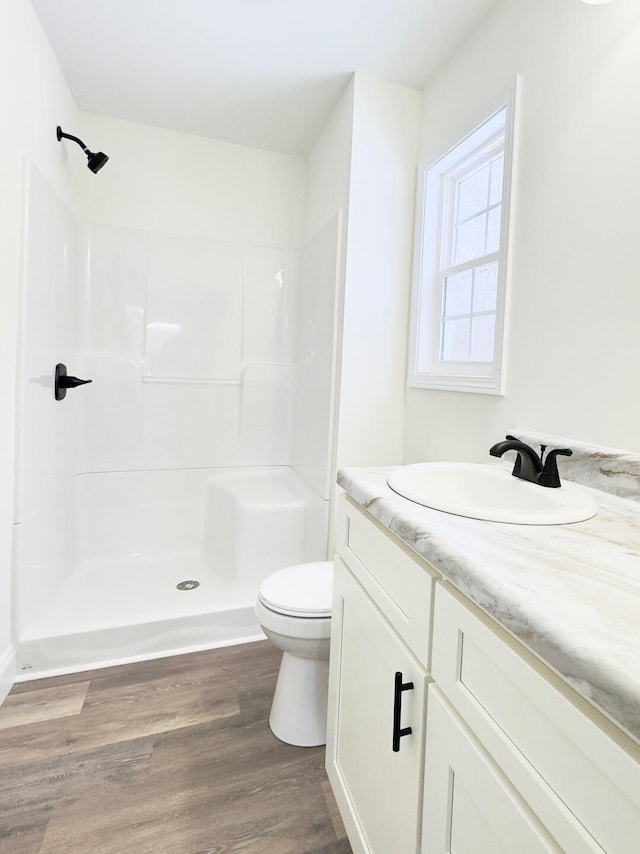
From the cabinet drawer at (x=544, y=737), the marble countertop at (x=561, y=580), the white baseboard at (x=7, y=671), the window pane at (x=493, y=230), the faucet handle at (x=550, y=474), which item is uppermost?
the window pane at (x=493, y=230)

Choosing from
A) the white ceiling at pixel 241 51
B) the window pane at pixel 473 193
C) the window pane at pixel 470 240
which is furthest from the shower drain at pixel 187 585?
the white ceiling at pixel 241 51

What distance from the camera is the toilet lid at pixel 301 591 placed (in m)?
1.39

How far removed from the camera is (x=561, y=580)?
0.58 m

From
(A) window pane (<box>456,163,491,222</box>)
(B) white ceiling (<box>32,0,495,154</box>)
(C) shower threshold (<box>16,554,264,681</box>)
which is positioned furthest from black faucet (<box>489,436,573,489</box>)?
(B) white ceiling (<box>32,0,495,154</box>)

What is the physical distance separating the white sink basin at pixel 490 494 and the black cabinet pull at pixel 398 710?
0.31 metres

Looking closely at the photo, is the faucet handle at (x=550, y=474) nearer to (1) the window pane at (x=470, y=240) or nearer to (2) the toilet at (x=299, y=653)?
(2) the toilet at (x=299, y=653)

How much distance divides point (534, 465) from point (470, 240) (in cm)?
112

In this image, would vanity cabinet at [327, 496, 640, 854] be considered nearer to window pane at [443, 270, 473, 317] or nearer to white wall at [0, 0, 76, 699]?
window pane at [443, 270, 473, 317]

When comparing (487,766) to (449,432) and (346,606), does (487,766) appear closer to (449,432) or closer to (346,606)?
(346,606)

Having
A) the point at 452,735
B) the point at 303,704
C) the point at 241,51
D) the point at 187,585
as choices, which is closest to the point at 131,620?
the point at 187,585

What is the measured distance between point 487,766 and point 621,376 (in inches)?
36.2

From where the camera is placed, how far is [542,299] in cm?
133

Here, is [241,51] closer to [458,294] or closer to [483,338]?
[458,294]

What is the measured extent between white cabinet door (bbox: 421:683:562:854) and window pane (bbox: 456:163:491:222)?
1743 mm
